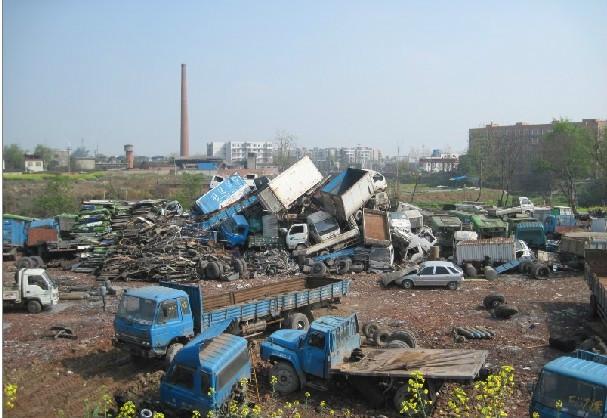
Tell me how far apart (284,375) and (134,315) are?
10.4ft

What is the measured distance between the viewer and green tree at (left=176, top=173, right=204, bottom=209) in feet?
121

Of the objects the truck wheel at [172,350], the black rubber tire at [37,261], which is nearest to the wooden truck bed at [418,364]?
the truck wheel at [172,350]

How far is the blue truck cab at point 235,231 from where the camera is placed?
22891mm

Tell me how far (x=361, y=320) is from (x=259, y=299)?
277 centimetres

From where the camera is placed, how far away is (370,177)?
23.9 meters

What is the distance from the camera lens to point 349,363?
9922 mm

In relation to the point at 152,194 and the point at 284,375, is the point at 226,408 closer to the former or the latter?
the point at 284,375

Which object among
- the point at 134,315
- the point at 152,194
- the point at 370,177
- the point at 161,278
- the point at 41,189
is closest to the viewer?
the point at 134,315

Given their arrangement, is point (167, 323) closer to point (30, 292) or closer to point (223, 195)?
point (30, 292)

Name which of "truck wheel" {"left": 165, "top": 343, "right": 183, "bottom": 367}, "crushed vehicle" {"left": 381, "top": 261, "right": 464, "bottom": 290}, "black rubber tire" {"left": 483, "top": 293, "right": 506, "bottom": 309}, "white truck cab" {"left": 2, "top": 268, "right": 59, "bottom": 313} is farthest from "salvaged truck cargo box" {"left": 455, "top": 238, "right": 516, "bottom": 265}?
"white truck cab" {"left": 2, "top": 268, "right": 59, "bottom": 313}

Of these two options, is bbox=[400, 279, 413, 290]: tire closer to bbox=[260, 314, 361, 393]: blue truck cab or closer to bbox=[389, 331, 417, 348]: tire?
bbox=[389, 331, 417, 348]: tire

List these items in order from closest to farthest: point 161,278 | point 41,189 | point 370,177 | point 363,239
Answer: point 161,278, point 363,239, point 370,177, point 41,189

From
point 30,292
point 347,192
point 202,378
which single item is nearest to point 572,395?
point 202,378

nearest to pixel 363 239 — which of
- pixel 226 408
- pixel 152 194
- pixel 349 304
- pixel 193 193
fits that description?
pixel 349 304
